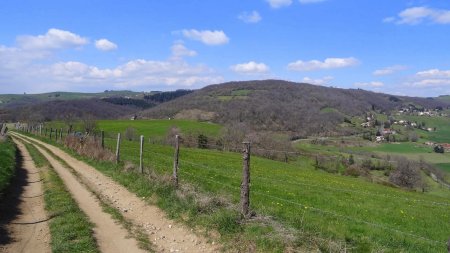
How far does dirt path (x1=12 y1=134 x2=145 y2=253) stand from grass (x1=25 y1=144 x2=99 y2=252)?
20 centimetres

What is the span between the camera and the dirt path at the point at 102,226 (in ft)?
31.3

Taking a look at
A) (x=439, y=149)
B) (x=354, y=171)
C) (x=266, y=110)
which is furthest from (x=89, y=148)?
(x=439, y=149)

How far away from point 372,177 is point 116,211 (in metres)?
48.8

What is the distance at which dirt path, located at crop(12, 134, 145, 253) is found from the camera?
9539mm

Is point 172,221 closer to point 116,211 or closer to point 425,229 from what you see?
point 116,211

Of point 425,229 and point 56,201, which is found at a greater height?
point 56,201

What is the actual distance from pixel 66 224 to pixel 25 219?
162 cm

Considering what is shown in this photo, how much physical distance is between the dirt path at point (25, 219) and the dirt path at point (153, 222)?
2.30 meters

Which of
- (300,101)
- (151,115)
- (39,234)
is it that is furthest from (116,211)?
(300,101)

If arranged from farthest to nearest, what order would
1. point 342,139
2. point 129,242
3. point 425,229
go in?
point 342,139 < point 425,229 < point 129,242

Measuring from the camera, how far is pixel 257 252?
888 cm

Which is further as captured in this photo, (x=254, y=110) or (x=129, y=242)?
(x=254, y=110)

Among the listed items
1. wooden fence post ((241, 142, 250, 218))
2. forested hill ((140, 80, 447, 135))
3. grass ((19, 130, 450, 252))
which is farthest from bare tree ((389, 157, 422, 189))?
forested hill ((140, 80, 447, 135))

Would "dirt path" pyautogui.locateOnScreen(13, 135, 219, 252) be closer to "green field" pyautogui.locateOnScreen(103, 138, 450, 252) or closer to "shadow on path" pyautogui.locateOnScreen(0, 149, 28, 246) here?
"green field" pyautogui.locateOnScreen(103, 138, 450, 252)
